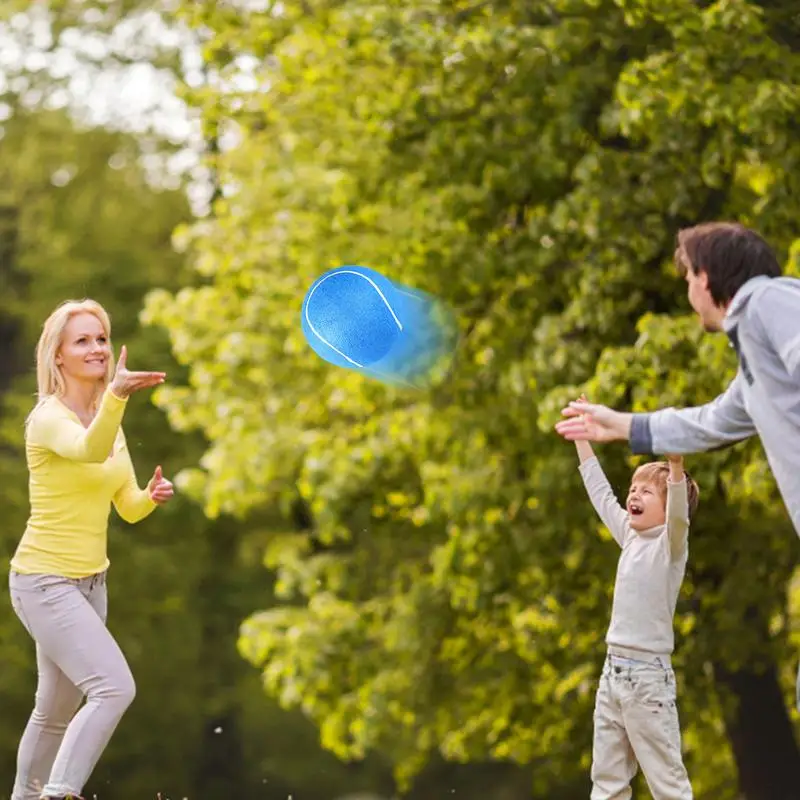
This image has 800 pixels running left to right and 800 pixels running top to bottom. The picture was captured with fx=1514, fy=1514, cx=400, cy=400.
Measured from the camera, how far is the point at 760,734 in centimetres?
1366

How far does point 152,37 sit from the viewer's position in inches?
922

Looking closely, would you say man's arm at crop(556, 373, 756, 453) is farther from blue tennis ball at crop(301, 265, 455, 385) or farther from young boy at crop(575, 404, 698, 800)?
blue tennis ball at crop(301, 265, 455, 385)

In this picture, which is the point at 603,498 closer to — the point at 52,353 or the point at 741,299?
the point at 741,299

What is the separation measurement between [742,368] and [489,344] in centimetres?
902

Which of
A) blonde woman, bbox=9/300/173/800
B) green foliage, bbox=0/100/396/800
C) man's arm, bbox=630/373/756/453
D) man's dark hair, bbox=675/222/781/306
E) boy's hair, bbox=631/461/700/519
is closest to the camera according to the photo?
man's dark hair, bbox=675/222/781/306

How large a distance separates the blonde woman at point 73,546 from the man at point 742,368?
1.84 m

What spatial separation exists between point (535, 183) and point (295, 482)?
16.4ft

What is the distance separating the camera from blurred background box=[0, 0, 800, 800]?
36.8 ft

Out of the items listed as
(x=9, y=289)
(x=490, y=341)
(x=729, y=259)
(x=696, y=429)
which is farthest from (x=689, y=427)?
(x=9, y=289)

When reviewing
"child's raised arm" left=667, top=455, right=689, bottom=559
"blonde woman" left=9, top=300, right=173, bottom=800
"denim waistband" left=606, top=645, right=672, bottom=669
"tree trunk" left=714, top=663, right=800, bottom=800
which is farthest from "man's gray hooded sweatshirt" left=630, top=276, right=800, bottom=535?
"tree trunk" left=714, top=663, right=800, bottom=800

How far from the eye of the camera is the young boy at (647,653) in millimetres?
5742

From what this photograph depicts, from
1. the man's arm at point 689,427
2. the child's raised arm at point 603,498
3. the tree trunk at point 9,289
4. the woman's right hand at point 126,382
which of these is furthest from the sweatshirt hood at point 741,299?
the tree trunk at point 9,289

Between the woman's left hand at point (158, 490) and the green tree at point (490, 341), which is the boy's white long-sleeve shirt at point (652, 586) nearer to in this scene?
the woman's left hand at point (158, 490)

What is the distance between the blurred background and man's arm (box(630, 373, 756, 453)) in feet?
18.3
